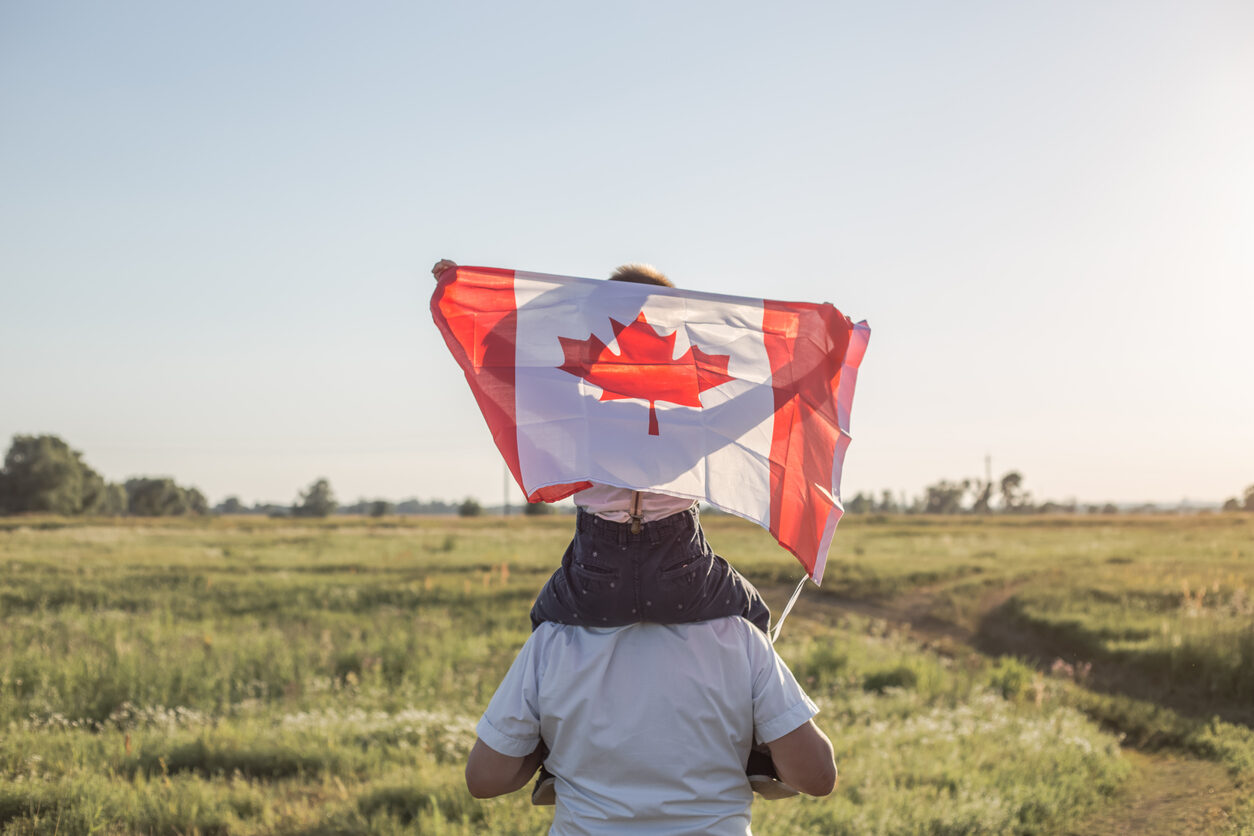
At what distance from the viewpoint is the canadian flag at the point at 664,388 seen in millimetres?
2332

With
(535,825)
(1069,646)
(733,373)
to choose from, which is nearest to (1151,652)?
Result: (1069,646)

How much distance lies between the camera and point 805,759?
2143mm

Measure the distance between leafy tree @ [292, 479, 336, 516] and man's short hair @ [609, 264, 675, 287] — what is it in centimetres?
13896

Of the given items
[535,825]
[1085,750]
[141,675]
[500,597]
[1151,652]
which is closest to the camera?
[535,825]

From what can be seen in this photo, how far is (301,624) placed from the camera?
15094 millimetres

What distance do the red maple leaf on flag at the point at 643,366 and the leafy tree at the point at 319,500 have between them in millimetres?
139061

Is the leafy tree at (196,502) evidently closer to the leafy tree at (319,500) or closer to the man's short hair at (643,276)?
the leafy tree at (319,500)

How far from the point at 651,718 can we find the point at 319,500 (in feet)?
471

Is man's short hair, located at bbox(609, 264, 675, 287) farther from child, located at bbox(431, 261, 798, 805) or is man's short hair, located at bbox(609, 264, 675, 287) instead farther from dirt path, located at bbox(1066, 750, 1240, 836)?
dirt path, located at bbox(1066, 750, 1240, 836)

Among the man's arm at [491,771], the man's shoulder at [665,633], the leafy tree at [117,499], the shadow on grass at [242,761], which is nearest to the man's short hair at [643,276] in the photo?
the man's shoulder at [665,633]

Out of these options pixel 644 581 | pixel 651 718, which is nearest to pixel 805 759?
pixel 651 718

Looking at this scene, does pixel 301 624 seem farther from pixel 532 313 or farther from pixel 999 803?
pixel 532 313

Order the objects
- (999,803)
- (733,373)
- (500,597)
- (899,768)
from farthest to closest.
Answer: (500,597)
(899,768)
(999,803)
(733,373)

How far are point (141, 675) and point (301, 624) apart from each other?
5.76 meters
